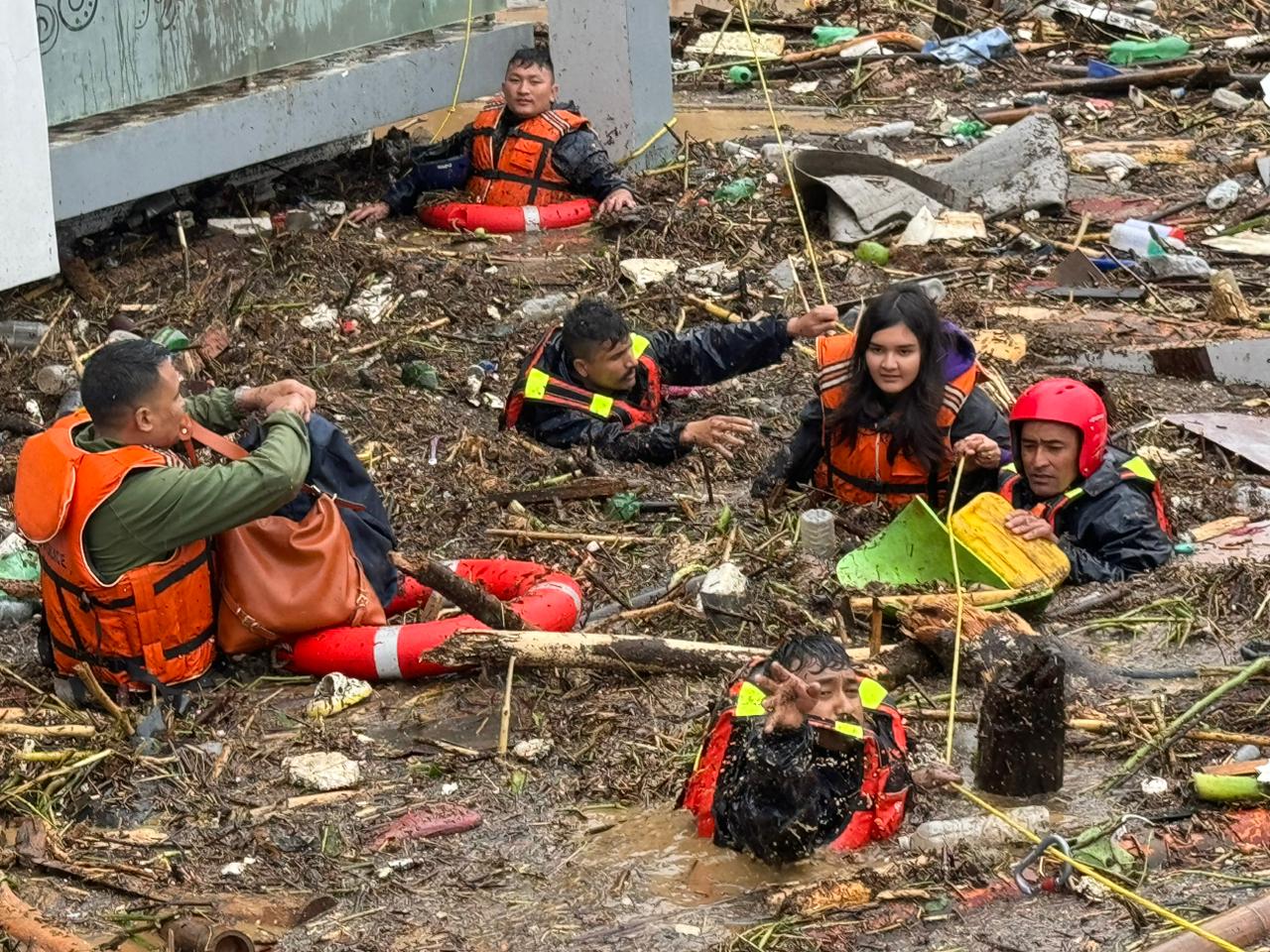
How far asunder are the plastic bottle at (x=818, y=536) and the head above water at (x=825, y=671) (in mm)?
2284

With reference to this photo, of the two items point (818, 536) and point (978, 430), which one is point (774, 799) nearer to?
point (818, 536)

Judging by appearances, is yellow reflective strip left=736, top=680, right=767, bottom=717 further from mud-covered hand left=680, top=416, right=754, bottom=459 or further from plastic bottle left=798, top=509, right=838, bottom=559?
mud-covered hand left=680, top=416, right=754, bottom=459

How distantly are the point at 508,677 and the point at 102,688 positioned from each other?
4.40 ft

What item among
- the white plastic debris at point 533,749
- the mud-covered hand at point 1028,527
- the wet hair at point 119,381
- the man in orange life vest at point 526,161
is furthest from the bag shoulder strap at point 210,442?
the man in orange life vest at point 526,161

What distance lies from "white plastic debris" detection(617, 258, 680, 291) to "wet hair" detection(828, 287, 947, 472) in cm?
327

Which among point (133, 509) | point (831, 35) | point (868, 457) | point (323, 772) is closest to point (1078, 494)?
point (868, 457)

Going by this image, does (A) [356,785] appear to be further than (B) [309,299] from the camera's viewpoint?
No

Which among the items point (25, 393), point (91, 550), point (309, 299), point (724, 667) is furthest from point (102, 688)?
point (309, 299)

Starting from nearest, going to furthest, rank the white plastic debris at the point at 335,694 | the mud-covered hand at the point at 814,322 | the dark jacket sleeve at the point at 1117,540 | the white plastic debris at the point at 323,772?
the white plastic debris at the point at 323,772, the white plastic debris at the point at 335,694, the dark jacket sleeve at the point at 1117,540, the mud-covered hand at the point at 814,322

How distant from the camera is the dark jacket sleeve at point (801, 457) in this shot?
8.14 metres

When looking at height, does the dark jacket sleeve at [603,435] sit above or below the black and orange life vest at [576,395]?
below

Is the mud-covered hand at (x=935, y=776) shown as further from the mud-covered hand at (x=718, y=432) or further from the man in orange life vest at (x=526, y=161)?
the man in orange life vest at (x=526, y=161)

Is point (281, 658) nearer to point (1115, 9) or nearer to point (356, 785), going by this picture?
point (356, 785)

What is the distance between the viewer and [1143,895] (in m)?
4.97
